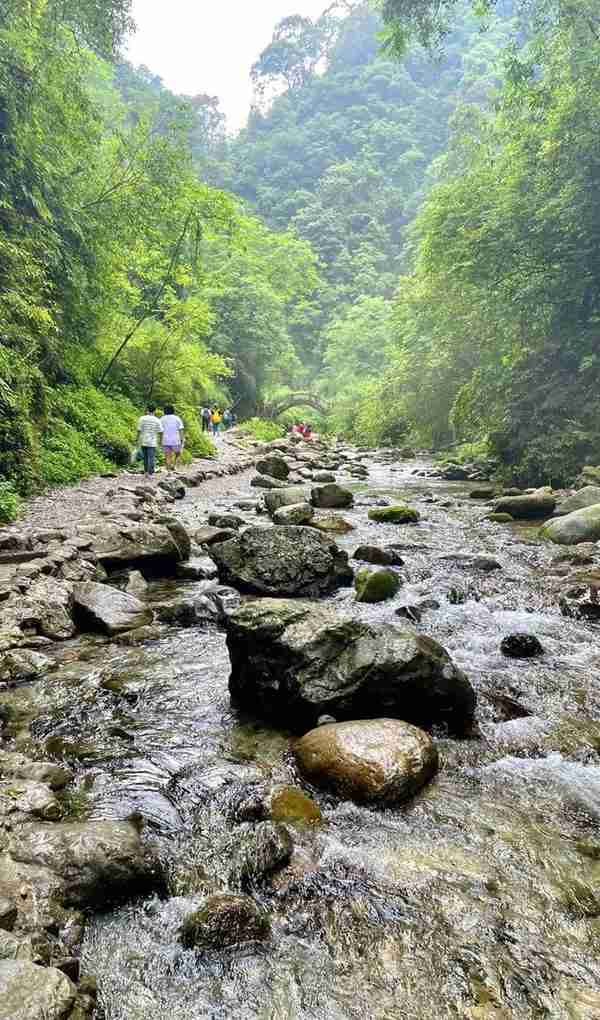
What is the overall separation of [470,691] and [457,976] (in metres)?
2.08

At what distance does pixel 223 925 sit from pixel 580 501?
10.8m

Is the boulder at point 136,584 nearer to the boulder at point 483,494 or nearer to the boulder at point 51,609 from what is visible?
the boulder at point 51,609

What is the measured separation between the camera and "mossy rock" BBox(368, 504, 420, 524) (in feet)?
38.7

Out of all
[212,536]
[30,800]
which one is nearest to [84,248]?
[212,536]

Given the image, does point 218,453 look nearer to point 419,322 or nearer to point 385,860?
point 419,322

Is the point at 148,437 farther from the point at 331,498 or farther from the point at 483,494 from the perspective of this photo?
the point at 483,494

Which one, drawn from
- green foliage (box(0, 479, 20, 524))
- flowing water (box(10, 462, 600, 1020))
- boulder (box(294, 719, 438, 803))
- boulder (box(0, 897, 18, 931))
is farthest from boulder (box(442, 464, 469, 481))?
boulder (box(0, 897, 18, 931))

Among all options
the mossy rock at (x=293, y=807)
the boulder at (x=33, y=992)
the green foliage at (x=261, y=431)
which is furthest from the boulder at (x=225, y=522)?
the green foliage at (x=261, y=431)

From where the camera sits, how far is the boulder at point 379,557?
8344 mm

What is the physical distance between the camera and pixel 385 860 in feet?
9.18

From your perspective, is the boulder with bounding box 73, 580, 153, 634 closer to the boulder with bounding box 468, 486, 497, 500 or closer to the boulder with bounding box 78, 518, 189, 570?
the boulder with bounding box 78, 518, 189, 570

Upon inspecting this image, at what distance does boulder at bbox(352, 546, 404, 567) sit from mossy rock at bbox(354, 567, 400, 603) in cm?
102

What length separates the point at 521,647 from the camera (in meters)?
5.18

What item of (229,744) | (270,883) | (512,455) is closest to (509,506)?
(512,455)
